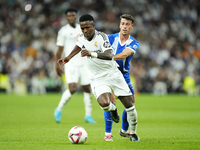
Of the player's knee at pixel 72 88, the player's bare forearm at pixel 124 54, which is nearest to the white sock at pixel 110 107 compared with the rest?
the player's bare forearm at pixel 124 54

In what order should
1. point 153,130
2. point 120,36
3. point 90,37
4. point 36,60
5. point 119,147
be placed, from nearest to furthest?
point 119,147 < point 90,37 < point 120,36 < point 153,130 < point 36,60

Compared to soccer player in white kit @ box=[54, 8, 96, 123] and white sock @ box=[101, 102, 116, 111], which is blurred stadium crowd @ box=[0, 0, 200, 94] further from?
white sock @ box=[101, 102, 116, 111]

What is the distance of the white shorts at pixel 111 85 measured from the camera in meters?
6.38

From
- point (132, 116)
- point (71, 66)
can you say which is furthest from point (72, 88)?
point (132, 116)

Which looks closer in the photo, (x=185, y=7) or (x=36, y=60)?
(x=36, y=60)

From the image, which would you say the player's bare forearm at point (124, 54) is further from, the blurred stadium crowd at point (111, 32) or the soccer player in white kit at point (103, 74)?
the blurred stadium crowd at point (111, 32)

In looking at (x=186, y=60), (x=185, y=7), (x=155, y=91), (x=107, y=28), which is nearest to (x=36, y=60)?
(x=107, y=28)

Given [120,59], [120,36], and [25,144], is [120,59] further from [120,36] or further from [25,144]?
[25,144]

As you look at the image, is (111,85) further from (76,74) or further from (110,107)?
(76,74)

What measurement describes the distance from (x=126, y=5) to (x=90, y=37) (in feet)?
83.4

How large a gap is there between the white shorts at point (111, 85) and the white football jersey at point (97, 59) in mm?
107

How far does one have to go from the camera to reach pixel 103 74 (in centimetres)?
652

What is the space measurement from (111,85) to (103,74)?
0.87ft

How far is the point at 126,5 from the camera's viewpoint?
3106 cm
